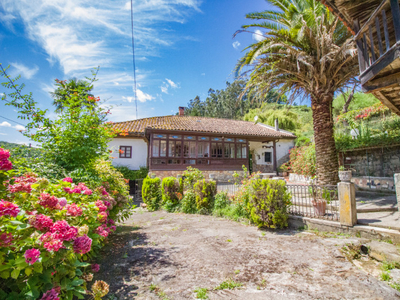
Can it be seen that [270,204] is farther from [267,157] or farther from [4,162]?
[267,157]

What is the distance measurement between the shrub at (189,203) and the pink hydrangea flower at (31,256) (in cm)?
678

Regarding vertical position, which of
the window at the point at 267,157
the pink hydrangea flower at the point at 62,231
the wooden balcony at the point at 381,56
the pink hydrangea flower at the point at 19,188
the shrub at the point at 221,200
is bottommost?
the shrub at the point at 221,200

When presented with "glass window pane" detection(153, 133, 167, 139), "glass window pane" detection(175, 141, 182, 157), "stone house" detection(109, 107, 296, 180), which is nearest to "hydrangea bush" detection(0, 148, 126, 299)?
"stone house" detection(109, 107, 296, 180)

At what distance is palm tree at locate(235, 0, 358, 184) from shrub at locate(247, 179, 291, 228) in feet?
8.03

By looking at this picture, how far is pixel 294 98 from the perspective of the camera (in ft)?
27.3

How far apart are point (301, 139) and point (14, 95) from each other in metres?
20.1

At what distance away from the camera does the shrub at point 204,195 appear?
764 centimetres

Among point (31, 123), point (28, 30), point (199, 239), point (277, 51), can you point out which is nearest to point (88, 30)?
point (28, 30)

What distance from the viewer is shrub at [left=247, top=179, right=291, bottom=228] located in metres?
5.12

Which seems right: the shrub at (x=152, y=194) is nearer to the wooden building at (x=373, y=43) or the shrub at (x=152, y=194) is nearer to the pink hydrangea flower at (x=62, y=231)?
the pink hydrangea flower at (x=62, y=231)

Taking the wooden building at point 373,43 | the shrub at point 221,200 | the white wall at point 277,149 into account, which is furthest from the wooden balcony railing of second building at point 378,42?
the white wall at point 277,149

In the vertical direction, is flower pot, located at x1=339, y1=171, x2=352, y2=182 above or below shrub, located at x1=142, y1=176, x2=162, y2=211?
above

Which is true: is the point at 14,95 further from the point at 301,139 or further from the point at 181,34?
the point at 301,139

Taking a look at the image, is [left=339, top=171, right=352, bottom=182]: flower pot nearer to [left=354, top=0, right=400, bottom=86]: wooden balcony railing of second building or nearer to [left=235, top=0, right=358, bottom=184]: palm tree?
[left=354, top=0, right=400, bottom=86]: wooden balcony railing of second building
